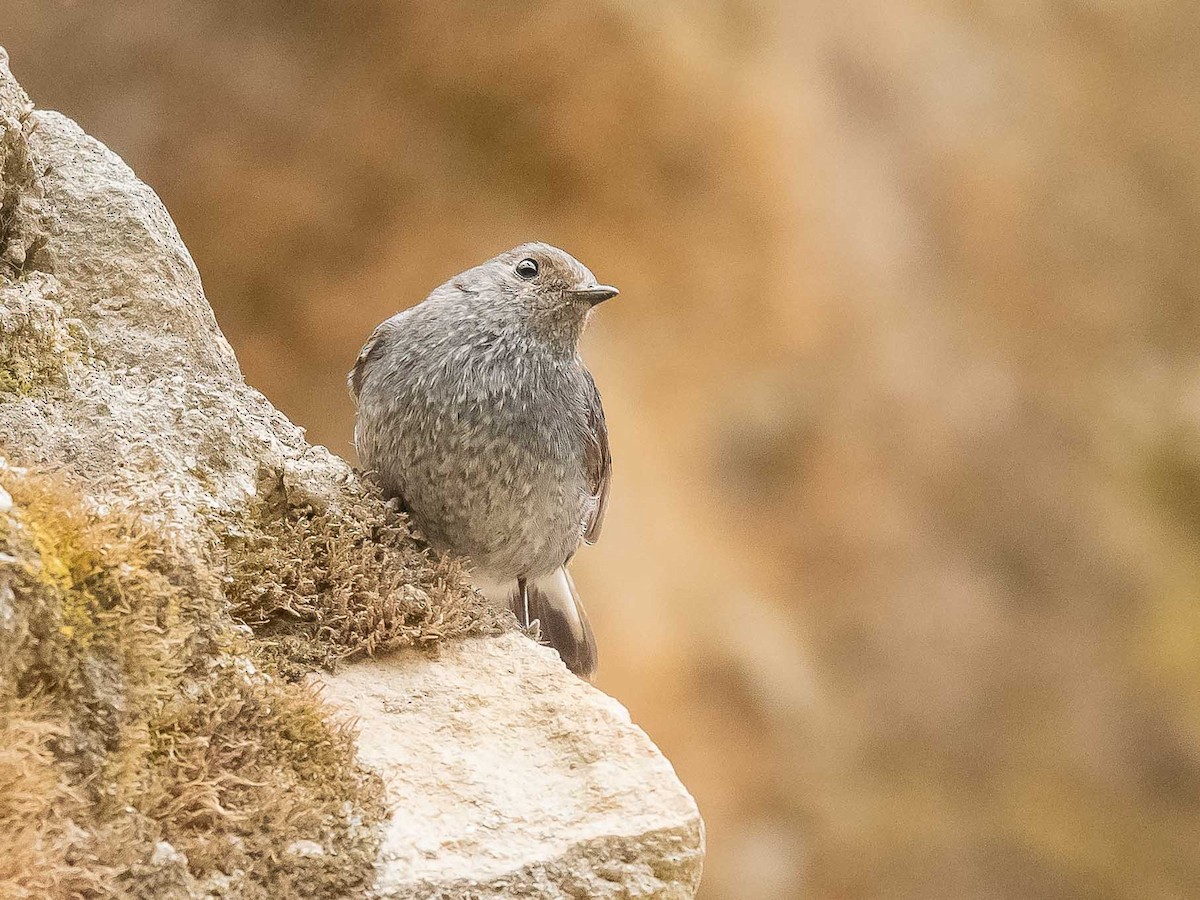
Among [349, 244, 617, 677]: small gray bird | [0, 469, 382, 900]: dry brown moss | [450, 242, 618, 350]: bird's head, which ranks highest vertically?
[450, 242, 618, 350]: bird's head

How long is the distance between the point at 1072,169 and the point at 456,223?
4941 mm

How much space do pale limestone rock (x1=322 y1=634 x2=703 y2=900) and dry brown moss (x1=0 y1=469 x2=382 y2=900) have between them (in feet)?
0.43

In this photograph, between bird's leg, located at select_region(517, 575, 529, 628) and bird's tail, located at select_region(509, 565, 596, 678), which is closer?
bird's leg, located at select_region(517, 575, 529, 628)

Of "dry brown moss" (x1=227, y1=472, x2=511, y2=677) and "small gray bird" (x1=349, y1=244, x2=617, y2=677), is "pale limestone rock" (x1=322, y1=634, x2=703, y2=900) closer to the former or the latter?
"dry brown moss" (x1=227, y1=472, x2=511, y2=677)

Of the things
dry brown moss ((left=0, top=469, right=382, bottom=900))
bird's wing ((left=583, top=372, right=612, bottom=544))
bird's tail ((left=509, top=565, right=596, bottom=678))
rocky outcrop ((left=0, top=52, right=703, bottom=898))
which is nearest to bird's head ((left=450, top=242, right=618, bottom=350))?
bird's wing ((left=583, top=372, right=612, bottom=544))

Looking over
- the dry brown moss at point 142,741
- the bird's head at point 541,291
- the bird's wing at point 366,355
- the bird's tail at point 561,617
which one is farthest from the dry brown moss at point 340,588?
the bird's tail at point 561,617

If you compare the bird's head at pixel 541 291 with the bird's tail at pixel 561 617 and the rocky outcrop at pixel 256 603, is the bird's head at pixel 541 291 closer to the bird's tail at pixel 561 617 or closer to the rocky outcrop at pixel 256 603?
the rocky outcrop at pixel 256 603

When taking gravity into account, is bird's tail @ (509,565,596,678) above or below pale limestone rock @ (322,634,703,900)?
above

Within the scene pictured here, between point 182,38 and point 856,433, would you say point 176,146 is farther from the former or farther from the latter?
Result: point 856,433

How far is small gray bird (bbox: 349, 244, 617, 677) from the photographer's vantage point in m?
3.24

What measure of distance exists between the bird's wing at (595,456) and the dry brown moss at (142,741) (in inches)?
57.7

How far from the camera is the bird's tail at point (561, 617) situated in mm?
3941

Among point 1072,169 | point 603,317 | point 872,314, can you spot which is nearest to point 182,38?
point 603,317

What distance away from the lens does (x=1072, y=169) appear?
8.67 metres
